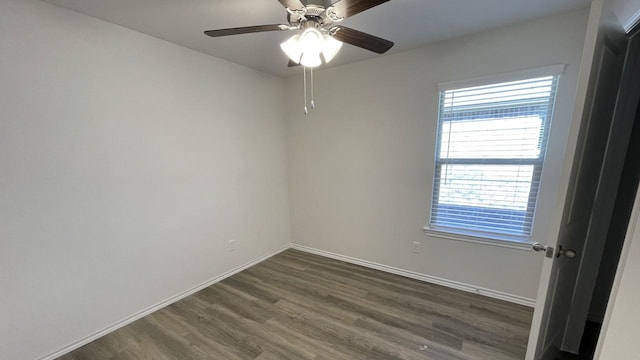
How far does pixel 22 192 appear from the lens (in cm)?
166

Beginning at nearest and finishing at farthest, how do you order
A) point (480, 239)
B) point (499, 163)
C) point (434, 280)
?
point (499, 163)
point (480, 239)
point (434, 280)

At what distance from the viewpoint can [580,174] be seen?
132cm

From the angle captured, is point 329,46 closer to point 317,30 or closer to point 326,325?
point 317,30

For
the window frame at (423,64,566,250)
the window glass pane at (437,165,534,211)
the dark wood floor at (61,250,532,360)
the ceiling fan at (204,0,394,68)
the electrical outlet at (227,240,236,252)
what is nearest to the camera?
the ceiling fan at (204,0,394,68)

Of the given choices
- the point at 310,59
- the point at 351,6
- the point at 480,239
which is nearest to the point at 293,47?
the point at 310,59

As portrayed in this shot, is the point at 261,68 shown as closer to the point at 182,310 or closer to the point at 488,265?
the point at 182,310

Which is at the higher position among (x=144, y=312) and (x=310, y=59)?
(x=310, y=59)

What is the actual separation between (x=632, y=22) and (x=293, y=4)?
1758 mm

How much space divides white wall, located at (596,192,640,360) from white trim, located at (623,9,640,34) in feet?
3.86

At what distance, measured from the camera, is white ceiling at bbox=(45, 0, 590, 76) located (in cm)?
172

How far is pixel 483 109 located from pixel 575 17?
817 mm

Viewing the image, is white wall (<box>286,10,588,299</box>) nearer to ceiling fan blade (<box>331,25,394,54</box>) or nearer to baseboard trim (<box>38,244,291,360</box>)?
baseboard trim (<box>38,244,291,360</box>)

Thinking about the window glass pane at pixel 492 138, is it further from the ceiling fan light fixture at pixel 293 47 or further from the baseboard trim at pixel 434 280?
the ceiling fan light fixture at pixel 293 47

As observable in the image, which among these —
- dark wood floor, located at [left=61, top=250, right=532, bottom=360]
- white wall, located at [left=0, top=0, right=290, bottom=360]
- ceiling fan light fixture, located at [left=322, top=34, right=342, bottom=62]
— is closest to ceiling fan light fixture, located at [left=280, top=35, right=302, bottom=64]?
ceiling fan light fixture, located at [left=322, top=34, right=342, bottom=62]
